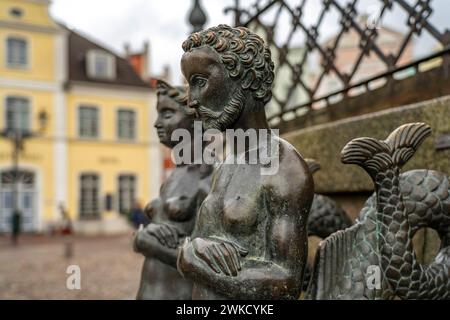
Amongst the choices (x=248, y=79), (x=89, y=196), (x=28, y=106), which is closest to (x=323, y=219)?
(x=248, y=79)

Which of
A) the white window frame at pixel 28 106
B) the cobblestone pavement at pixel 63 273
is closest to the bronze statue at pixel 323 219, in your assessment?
the cobblestone pavement at pixel 63 273

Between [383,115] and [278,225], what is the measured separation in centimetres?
146

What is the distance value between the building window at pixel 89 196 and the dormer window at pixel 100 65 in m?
5.15

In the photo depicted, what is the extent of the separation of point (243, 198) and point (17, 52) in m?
27.1

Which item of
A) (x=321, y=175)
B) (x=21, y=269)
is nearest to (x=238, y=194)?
(x=321, y=175)

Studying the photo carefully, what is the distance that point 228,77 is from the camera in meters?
1.87

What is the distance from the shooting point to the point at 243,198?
1859 mm

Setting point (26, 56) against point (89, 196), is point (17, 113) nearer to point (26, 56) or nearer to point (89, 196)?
point (26, 56)

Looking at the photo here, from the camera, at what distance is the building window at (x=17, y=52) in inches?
1043

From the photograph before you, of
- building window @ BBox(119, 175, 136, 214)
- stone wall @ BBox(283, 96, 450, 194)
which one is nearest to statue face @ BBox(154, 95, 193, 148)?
stone wall @ BBox(283, 96, 450, 194)

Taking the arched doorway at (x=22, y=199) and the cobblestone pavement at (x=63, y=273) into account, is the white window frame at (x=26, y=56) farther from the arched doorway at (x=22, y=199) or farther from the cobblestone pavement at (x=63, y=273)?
the cobblestone pavement at (x=63, y=273)

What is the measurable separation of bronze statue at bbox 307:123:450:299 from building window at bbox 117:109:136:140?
28.2m

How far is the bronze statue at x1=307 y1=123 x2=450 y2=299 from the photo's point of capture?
192 cm

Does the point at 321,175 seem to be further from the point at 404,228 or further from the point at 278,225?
the point at 278,225
